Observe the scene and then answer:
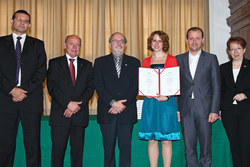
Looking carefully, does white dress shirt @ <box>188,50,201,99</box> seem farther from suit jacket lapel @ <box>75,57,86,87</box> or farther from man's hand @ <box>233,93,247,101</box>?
suit jacket lapel @ <box>75,57,86,87</box>

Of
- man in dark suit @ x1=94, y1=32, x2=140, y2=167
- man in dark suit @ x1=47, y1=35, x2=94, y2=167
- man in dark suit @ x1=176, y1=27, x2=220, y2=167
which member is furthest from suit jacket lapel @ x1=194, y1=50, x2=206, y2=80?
man in dark suit @ x1=47, y1=35, x2=94, y2=167

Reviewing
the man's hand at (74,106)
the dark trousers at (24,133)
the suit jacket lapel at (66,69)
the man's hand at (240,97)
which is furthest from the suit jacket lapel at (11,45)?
the man's hand at (240,97)

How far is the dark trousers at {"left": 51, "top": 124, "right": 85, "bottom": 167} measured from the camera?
8.81 feet

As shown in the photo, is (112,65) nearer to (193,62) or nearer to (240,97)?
(193,62)

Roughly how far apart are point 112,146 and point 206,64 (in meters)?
1.42

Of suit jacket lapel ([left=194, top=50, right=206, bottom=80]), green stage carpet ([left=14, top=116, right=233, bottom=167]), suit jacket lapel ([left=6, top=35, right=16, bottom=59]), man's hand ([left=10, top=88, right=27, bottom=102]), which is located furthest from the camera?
green stage carpet ([left=14, top=116, right=233, bottom=167])

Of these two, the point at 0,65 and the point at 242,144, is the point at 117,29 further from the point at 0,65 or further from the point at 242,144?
the point at 242,144

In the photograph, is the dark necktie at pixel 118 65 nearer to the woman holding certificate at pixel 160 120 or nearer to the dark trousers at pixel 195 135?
the woman holding certificate at pixel 160 120

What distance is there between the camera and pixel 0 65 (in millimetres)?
2652

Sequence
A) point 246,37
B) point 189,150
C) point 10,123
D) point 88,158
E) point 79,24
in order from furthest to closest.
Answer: point 79,24
point 246,37
point 88,158
point 189,150
point 10,123

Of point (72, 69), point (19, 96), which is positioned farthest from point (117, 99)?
point (19, 96)

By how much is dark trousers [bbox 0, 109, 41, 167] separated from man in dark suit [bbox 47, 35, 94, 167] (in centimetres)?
18

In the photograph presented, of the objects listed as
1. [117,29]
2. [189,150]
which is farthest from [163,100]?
[117,29]

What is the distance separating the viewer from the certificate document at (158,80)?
269cm
